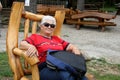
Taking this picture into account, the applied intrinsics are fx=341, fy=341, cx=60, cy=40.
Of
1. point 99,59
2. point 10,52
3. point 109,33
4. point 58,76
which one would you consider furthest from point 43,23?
point 109,33

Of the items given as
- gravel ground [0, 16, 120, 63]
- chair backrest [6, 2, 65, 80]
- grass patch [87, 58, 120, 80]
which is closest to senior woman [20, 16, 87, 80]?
chair backrest [6, 2, 65, 80]

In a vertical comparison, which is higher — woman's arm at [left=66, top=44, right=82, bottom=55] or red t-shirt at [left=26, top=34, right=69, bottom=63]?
red t-shirt at [left=26, top=34, right=69, bottom=63]

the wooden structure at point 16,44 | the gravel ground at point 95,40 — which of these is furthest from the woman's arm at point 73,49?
the gravel ground at point 95,40

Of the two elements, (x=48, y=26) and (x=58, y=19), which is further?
(x=58, y=19)

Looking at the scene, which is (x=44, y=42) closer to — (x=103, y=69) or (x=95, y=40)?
(x=103, y=69)

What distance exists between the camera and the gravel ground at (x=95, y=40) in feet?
26.8

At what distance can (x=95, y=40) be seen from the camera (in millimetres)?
10391

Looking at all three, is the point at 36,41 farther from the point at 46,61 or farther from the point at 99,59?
the point at 99,59

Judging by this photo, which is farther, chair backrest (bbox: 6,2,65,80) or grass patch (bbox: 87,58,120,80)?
grass patch (bbox: 87,58,120,80)

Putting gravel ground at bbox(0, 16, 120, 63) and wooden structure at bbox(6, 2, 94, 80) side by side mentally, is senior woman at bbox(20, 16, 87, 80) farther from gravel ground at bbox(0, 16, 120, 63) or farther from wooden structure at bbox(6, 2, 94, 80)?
gravel ground at bbox(0, 16, 120, 63)

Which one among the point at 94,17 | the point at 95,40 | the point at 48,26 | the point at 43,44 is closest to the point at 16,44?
the point at 43,44

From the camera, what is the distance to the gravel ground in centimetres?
816

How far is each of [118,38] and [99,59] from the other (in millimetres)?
3814

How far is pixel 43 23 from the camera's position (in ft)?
12.7
